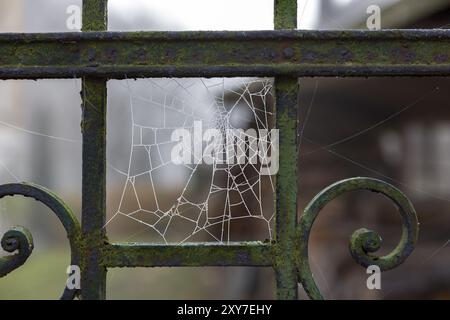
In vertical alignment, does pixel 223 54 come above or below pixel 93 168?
above

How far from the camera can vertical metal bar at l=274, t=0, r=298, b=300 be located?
71 cm

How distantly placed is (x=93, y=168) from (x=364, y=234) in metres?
0.37

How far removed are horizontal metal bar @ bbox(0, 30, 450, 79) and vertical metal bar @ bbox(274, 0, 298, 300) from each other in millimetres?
28

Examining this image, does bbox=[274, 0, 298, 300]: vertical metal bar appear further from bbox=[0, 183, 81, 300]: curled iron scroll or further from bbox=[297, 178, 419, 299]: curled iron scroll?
bbox=[0, 183, 81, 300]: curled iron scroll

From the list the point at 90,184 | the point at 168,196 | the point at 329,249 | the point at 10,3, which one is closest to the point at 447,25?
the point at 329,249

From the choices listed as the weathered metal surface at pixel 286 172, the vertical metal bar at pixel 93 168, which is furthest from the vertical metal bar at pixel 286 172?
the vertical metal bar at pixel 93 168

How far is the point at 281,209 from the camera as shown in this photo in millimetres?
711

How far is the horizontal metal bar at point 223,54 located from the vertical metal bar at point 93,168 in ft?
0.09

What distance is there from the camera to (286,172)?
707mm
